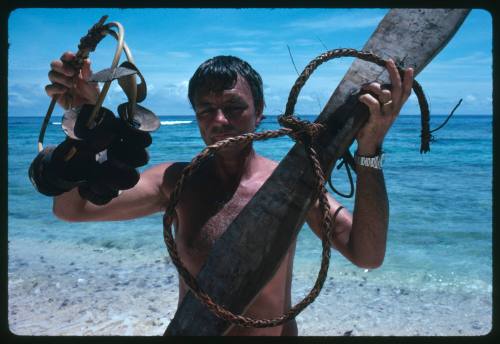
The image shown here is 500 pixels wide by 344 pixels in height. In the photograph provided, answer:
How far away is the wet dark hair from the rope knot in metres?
0.67

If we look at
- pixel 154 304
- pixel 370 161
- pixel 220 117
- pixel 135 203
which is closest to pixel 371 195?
pixel 370 161

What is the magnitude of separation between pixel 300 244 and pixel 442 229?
329cm

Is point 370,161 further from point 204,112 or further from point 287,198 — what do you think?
point 204,112

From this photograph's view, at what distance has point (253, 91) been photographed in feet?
7.01

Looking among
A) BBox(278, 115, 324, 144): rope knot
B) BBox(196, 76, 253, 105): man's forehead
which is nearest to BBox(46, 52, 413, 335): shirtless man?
BBox(196, 76, 253, 105): man's forehead

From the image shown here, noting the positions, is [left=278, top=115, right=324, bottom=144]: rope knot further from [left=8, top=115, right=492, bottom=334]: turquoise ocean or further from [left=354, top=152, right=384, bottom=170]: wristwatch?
[left=8, top=115, right=492, bottom=334]: turquoise ocean

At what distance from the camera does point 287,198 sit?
1392mm

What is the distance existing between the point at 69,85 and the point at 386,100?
41.3 inches

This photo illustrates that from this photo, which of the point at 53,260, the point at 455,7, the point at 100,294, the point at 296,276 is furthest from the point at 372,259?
the point at 53,260

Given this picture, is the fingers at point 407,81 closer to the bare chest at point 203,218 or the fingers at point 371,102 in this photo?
the fingers at point 371,102

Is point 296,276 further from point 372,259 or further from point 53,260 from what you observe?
point 372,259

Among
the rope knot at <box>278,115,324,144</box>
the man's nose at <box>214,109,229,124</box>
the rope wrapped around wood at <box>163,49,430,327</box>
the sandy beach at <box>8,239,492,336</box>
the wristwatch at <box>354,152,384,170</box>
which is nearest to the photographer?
the rope wrapped around wood at <box>163,49,430,327</box>

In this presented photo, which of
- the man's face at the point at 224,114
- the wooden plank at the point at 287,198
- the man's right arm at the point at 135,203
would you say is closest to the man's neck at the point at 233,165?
the man's face at the point at 224,114

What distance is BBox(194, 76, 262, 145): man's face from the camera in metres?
1.90
